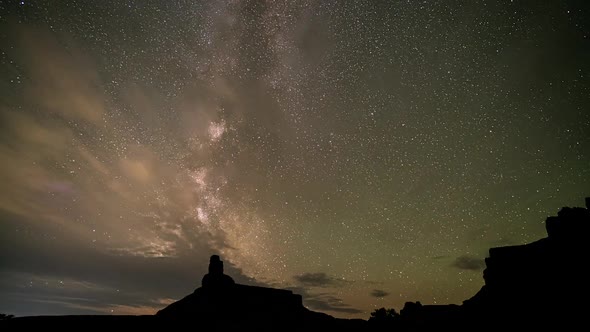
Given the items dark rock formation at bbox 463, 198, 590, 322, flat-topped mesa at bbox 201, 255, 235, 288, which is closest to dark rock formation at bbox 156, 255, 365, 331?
flat-topped mesa at bbox 201, 255, 235, 288

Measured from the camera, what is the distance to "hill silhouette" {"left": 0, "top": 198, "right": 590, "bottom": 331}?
47.0 feet

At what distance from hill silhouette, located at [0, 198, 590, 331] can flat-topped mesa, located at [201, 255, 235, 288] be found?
69 millimetres

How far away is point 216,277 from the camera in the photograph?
71.9ft

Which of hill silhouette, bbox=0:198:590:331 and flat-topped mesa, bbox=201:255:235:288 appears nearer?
hill silhouette, bbox=0:198:590:331

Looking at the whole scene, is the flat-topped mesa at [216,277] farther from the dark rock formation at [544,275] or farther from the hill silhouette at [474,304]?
the dark rock formation at [544,275]

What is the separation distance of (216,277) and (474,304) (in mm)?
16466

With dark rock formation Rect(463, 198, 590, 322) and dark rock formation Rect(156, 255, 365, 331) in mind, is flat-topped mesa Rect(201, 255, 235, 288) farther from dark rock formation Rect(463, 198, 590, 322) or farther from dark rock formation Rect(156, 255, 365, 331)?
dark rock formation Rect(463, 198, 590, 322)

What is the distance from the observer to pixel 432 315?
21344mm

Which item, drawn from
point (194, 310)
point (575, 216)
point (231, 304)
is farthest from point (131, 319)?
point (575, 216)

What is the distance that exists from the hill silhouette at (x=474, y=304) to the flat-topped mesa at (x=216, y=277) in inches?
2.7

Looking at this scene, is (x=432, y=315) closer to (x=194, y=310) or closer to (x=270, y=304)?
(x=270, y=304)

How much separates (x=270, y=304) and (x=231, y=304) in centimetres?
272

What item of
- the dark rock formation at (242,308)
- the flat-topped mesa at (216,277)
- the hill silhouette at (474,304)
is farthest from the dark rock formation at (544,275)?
the flat-topped mesa at (216,277)

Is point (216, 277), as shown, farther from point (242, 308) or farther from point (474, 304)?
point (474, 304)
